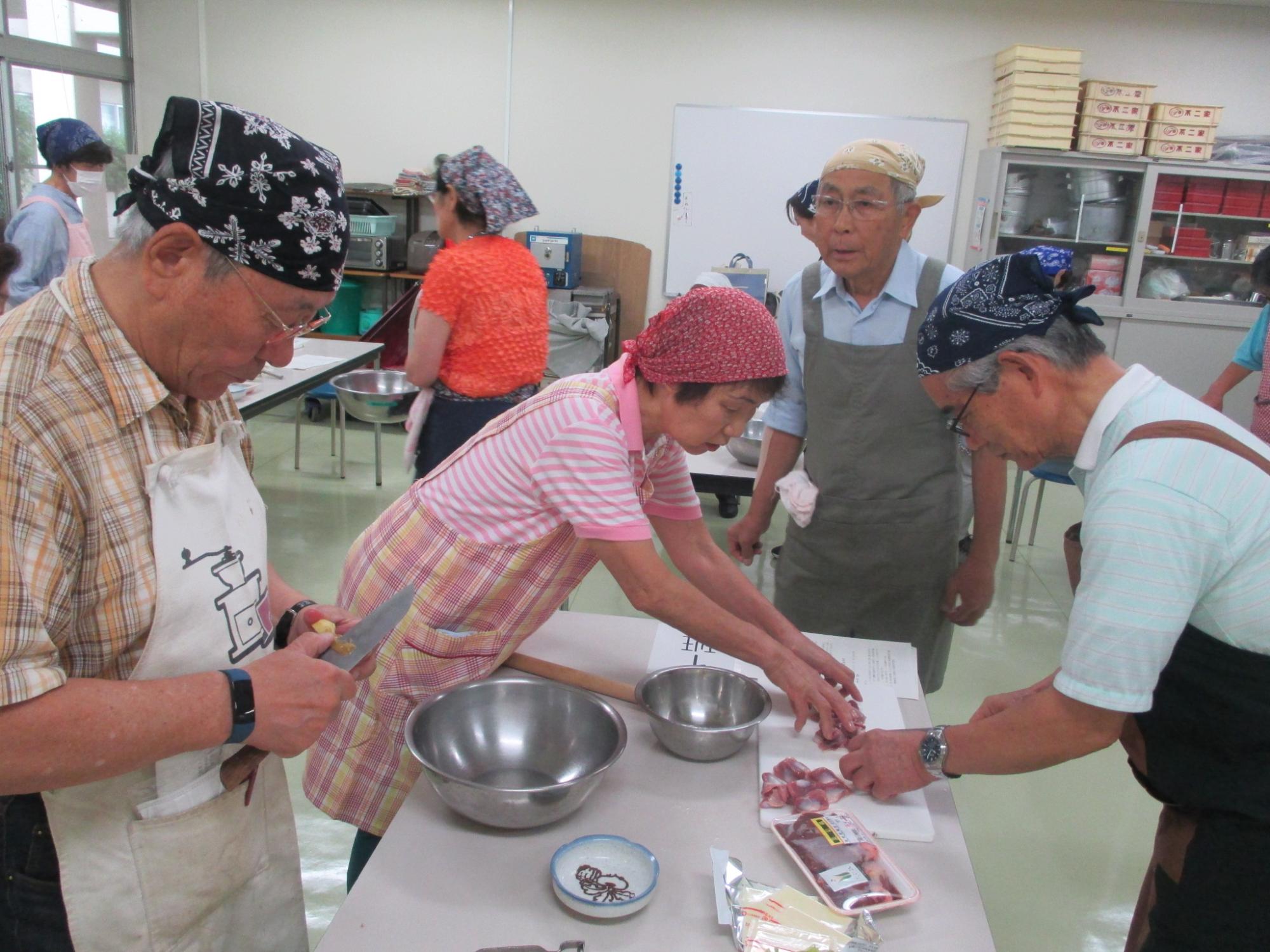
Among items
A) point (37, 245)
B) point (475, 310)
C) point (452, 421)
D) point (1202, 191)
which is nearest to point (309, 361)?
point (37, 245)

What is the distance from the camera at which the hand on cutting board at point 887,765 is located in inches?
54.1

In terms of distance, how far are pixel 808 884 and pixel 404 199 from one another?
255 inches

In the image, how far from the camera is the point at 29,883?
1.05 metres

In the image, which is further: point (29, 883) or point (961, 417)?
point (961, 417)

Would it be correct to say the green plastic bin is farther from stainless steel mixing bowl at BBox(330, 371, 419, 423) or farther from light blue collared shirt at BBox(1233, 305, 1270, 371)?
light blue collared shirt at BBox(1233, 305, 1270, 371)

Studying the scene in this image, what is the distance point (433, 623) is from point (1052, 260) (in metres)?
1.14

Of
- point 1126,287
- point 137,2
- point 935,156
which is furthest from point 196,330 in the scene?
point 137,2

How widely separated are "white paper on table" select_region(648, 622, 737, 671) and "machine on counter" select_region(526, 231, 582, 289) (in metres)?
4.87

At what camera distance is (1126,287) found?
6.59m

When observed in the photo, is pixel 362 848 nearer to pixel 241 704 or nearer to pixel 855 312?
pixel 241 704

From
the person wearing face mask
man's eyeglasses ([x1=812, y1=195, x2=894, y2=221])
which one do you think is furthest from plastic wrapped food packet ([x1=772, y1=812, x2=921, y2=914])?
the person wearing face mask

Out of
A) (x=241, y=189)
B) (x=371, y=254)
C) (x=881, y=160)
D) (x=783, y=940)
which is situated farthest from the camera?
(x=371, y=254)

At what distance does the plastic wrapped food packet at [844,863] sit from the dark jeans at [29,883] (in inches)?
36.2

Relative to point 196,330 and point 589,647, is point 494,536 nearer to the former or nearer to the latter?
point 589,647
